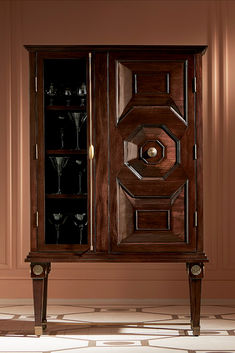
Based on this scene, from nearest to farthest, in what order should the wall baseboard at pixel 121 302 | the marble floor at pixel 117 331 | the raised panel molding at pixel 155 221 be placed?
the marble floor at pixel 117 331 → the raised panel molding at pixel 155 221 → the wall baseboard at pixel 121 302

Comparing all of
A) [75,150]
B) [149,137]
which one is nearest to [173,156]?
[149,137]

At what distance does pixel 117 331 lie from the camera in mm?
4547

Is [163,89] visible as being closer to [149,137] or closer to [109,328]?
[149,137]

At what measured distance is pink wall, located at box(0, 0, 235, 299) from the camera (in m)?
5.69

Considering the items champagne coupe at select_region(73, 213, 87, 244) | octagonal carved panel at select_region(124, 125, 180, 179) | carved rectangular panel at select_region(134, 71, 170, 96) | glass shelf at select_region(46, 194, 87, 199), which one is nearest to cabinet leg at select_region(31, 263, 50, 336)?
champagne coupe at select_region(73, 213, 87, 244)

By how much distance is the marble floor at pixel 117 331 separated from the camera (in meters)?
4.05

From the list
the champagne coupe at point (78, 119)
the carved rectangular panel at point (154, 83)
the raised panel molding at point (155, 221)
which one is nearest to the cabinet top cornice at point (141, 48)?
the carved rectangular panel at point (154, 83)

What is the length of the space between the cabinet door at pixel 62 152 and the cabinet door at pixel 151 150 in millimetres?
177

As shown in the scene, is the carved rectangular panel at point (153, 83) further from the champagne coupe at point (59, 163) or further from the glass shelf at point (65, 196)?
the glass shelf at point (65, 196)

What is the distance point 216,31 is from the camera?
225 inches

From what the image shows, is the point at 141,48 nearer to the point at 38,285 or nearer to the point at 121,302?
the point at 38,285

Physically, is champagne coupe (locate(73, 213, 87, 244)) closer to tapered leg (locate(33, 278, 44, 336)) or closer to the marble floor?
tapered leg (locate(33, 278, 44, 336))

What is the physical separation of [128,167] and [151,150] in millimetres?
170

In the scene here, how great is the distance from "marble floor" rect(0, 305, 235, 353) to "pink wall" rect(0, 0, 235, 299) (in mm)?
212
